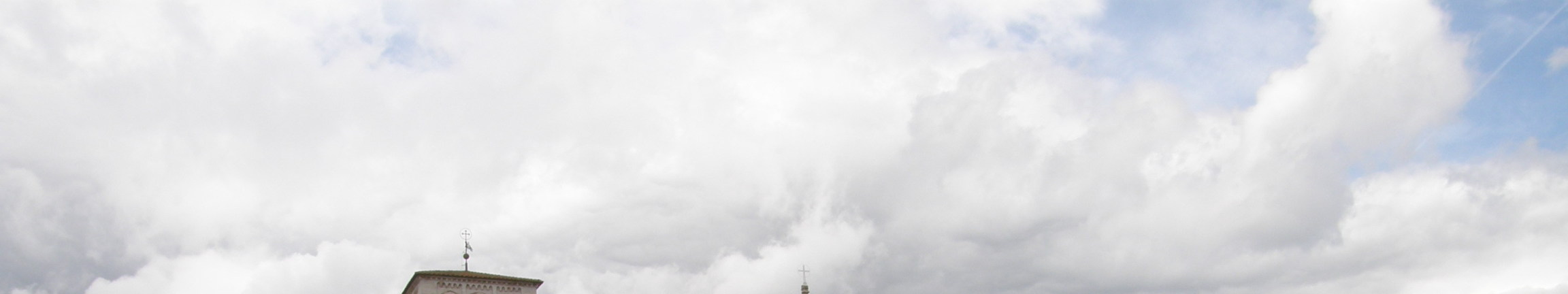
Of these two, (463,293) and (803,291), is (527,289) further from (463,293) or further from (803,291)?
(803,291)

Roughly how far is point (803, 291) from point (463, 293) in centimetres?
5597

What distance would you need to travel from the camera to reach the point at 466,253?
8644 centimetres

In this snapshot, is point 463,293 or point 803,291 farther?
point 803,291

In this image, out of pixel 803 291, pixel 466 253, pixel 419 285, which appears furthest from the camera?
pixel 803 291

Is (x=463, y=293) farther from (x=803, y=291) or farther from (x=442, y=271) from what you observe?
(x=803, y=291)

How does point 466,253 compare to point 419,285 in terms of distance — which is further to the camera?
point 466,253

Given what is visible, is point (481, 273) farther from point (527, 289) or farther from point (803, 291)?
point (803, 291)

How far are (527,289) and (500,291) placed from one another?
2.22m

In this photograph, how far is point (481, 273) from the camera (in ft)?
265

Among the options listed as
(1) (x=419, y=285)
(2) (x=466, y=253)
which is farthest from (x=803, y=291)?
(1) (x=419, y=285)

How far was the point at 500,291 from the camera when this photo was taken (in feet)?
264

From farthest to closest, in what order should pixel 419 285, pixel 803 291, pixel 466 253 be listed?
pixel 803 291, pixel 466 253, pixel 419 285

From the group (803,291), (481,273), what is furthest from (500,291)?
(803,291)

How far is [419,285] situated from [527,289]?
8.08 metres
